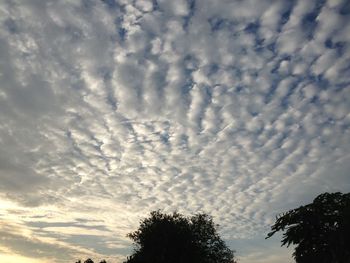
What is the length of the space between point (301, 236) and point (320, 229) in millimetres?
2805

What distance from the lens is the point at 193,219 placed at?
84938mm

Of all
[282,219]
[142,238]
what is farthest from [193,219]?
[282,219]

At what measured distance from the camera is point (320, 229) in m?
49.8

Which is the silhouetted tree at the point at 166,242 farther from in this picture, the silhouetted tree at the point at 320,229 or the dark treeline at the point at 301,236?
the silhouetted tree at the point at 320,229

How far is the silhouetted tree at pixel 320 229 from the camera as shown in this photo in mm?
46594

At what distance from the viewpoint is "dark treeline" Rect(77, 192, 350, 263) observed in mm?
47281

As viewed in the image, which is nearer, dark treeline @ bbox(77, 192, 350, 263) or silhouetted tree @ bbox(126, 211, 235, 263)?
dark treeline @ bbox(77, 192, 350, 263)

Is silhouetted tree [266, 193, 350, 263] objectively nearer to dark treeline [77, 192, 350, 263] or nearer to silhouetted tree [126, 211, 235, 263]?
dark treeline [77, 192, 350, 263]

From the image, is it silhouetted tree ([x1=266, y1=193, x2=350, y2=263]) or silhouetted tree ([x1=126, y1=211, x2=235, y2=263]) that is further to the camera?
silhouetted tree ([x1=126, y1=211, x2=235, y2=263])

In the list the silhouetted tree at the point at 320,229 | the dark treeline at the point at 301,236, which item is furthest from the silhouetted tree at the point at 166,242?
the silhouetted tree at the point at 320,229

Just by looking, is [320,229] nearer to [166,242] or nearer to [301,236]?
[301,236]

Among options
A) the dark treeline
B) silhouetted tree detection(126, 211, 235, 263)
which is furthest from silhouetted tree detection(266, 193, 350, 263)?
silhouetted tree detection(126, 211, 235, 263)

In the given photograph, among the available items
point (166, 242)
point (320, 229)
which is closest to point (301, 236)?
point (320, 229)

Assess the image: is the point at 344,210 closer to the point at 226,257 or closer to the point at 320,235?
the point at 320,235
